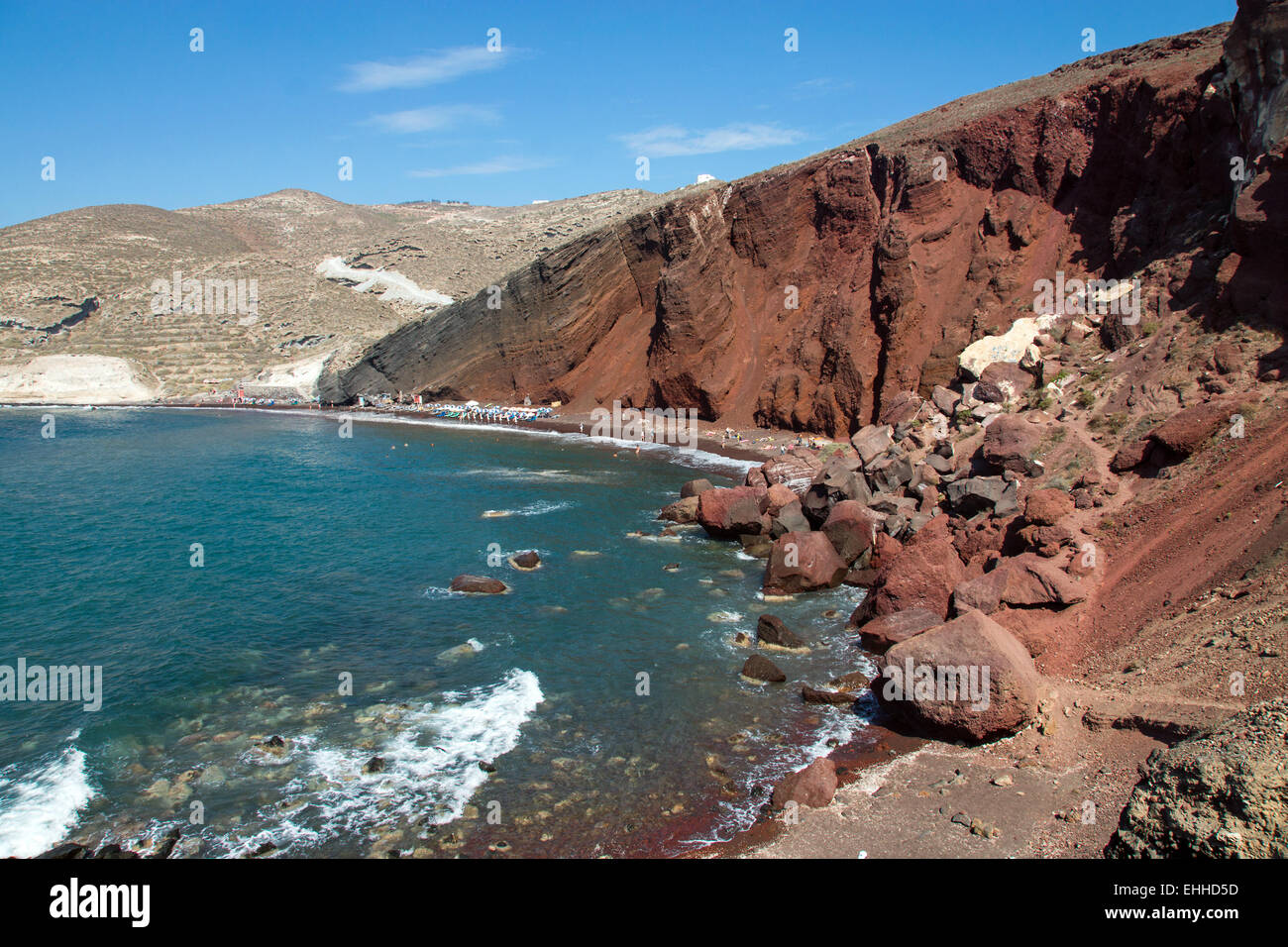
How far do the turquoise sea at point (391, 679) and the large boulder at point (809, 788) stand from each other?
0.56 m

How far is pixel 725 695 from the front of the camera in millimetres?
16781

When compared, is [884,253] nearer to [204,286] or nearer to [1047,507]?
[1047,507]

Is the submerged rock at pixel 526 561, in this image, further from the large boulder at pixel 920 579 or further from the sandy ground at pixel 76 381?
the sandy ground at pixel 76 381

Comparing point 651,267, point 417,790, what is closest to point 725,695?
point 417,790

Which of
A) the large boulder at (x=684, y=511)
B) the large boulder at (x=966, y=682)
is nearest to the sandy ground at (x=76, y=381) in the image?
the large boulder at (x=684, y=511)

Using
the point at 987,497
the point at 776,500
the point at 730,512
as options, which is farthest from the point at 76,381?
the point at 987,497

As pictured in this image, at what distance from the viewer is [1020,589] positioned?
17.0 metres

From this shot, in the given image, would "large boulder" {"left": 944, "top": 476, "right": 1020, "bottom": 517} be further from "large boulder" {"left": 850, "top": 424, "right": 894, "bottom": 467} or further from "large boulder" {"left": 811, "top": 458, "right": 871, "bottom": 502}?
"large boulder" {"left": 850, "top": 424, "right": 894, "bottom": 467}

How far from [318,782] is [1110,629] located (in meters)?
15.4

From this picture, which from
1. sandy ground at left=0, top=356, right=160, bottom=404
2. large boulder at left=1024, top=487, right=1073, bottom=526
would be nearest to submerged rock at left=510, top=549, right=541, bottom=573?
large boulder at left=1024, top=487, right=1073, bottom=526

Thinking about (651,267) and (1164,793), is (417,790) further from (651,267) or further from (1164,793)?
(651,267)

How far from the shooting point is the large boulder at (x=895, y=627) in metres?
18.0

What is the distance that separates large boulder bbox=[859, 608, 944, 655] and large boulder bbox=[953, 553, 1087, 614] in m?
0.79

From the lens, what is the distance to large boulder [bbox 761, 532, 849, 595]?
76.3 ft
